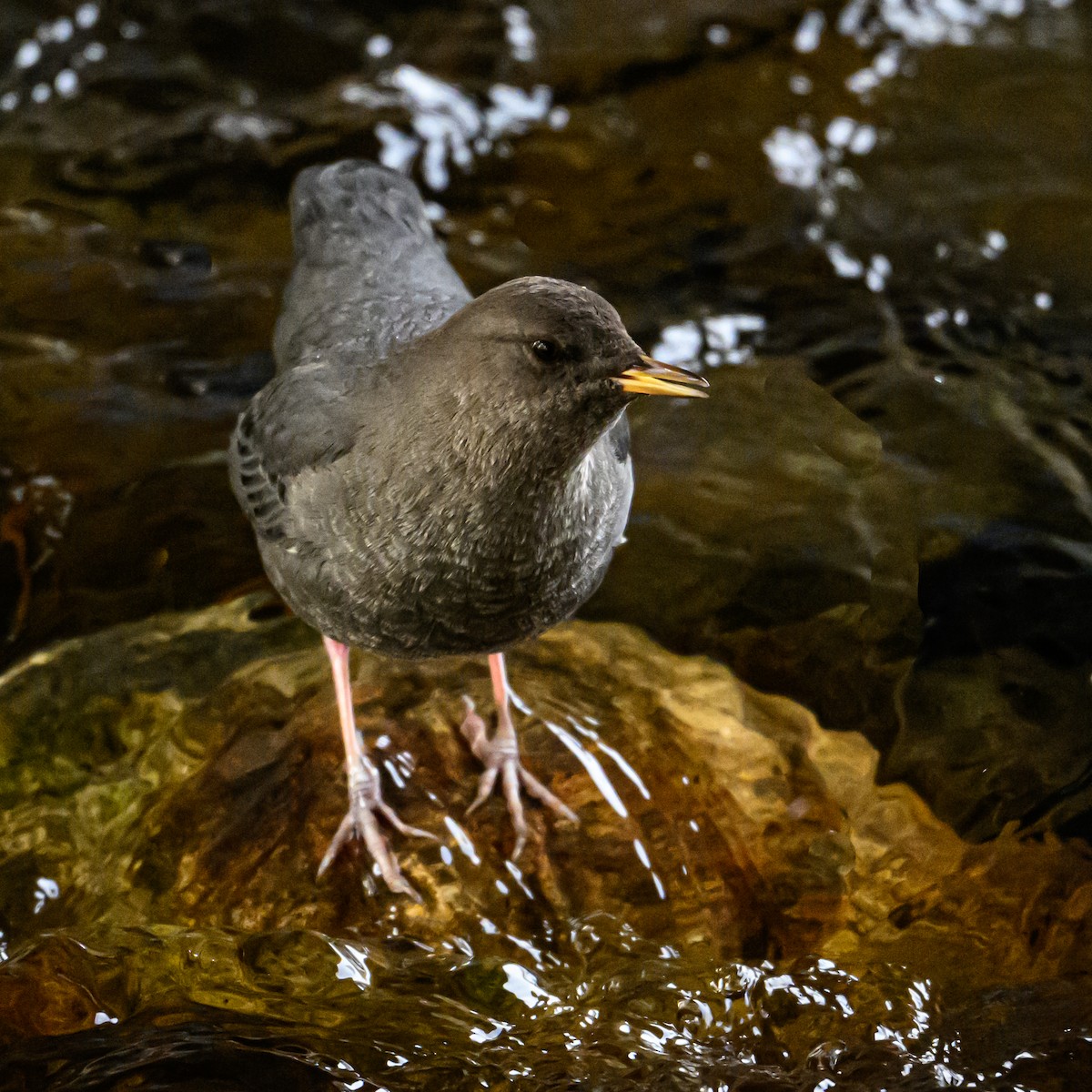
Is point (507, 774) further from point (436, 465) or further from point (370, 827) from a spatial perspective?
point (436, 465)

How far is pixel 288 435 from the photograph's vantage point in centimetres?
282

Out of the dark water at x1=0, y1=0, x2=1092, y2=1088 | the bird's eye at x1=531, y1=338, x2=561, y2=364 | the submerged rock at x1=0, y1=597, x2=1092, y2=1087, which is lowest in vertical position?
the submerged rock at x1=0, y1=597, x2=1092, y2=1087

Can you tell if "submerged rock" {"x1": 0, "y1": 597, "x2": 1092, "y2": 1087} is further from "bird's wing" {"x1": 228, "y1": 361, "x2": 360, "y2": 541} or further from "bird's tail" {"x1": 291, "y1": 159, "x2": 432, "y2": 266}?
"bird's tail" {"x1": 291, "y1": 159, "x2": 432, "y2": 266}

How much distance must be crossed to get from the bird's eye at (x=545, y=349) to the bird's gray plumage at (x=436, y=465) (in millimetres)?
17

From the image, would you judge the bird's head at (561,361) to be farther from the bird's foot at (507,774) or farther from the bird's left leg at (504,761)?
the bird's foot at (507,774)

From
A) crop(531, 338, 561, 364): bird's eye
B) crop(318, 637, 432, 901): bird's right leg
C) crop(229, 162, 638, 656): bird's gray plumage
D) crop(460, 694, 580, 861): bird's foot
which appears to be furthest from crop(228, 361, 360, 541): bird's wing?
crop(460, 694, 580, 861): bird's foot

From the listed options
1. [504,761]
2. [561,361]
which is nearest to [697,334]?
[504,761]

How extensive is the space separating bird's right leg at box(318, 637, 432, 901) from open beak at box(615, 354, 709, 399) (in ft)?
3.90

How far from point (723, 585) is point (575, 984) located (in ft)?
4.23

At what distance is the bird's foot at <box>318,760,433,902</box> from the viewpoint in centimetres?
296

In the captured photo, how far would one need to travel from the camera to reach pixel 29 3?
539 centimetres

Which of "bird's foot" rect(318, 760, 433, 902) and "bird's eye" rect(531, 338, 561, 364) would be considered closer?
"bird's eye" rect(531, 338, 561, 364)

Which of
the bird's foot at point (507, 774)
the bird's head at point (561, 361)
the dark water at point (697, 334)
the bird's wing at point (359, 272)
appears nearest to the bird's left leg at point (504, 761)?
the bird's foot at point (507, 774)

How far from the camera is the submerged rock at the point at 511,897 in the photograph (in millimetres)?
2688
